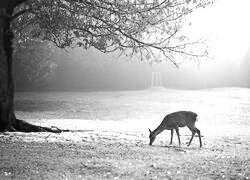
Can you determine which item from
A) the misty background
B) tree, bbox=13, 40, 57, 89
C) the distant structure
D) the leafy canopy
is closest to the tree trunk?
the leafy canopy

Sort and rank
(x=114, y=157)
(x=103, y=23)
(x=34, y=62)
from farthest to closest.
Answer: (x=34, y=62)
(x=103, y=23)
(x=114, y=157)

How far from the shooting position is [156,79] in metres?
58.2

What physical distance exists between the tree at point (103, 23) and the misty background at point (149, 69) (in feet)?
87.7

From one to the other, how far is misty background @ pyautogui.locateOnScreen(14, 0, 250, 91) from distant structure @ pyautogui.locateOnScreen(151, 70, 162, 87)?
16.9 inches

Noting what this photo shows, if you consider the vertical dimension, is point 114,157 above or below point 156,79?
below

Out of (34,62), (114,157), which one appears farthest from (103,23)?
(34,62)

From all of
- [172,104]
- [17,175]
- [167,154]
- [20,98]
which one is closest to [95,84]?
[20,98]

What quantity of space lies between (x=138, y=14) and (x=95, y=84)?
4199cm

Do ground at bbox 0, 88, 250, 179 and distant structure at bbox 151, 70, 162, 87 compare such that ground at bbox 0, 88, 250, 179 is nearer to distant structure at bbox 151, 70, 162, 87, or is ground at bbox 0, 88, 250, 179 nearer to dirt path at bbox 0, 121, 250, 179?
dirt path at bbox 0, 121, 250, 179

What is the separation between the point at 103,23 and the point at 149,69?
41463mm

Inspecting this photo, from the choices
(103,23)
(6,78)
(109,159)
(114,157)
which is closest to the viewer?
(109,159)

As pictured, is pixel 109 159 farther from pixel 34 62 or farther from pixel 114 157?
pixel 34 62

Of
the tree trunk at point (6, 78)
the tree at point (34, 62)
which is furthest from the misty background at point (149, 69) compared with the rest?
the tree trunk at point (6, 78)

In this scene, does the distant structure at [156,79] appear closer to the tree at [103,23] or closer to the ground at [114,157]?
the ground at [114,157]
